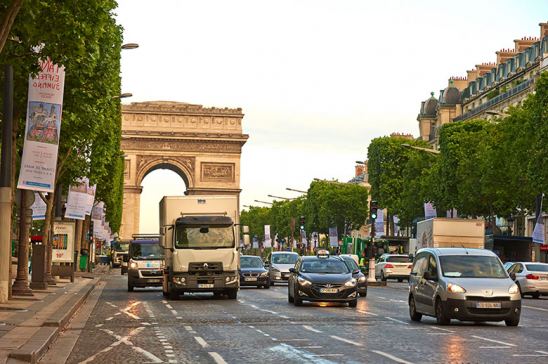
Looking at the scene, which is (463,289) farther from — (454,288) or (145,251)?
(145,251)

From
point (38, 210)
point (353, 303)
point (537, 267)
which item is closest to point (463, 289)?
point (353, 303)

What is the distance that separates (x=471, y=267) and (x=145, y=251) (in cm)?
2559

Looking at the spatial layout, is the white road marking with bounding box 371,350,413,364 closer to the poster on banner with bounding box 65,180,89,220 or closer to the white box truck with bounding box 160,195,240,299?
the white box truck with bounding box 160,195,240,299

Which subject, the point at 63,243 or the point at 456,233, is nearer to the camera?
the point at 63,243

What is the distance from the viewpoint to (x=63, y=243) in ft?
180

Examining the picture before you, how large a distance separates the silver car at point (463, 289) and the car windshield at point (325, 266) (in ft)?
22.3

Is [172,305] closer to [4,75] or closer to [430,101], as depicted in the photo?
[4,75]

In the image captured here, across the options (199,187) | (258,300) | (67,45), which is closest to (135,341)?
(67,45)

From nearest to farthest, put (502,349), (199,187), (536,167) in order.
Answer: (502,349), (536,167), (199,187)

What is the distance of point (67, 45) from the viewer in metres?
22.4

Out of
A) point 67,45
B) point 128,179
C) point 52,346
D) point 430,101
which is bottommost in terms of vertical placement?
point 52,346

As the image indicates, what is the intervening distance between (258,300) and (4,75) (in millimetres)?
12411

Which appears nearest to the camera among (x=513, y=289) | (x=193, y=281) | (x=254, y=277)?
(x=513, y=289)

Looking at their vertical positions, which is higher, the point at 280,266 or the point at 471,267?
the point at 280,266
